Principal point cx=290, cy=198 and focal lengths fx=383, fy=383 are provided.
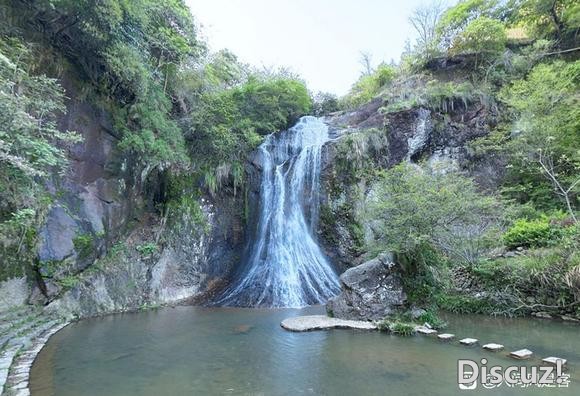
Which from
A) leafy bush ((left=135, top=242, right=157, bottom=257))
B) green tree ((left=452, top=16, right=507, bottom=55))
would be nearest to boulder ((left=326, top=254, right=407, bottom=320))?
leafy bush ((left=135, top=242, right=157, bottom=257))

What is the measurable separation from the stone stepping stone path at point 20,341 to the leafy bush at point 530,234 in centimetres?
1078

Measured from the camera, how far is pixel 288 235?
44.4 feet

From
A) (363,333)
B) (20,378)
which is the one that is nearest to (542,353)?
(363,333)

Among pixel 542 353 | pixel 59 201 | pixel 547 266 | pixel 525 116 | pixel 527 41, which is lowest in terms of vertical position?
pixel 542 353

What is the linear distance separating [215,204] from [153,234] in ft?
8.74

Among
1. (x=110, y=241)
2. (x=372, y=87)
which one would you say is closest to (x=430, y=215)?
(x=110, y=241)

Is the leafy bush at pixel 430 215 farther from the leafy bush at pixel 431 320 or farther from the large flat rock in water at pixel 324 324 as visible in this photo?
the large flat rock in water at pixel 324 324

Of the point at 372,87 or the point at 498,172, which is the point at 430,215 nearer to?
the point at 498,172

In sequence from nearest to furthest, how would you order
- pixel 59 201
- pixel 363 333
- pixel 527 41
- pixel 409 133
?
1. pixel 363 333
2. pixel 59 201
3. pixel 409 133
4. pixel 527 41

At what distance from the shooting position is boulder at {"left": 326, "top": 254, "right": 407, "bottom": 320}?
8039 mm

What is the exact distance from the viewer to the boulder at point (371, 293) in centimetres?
804

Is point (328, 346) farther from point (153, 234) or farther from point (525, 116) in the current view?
point (525, 116)

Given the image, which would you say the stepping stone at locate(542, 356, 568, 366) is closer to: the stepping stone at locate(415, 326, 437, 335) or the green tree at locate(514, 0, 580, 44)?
the stepping stone at locate(415, 326, 437, 335)

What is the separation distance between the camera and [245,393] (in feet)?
14.3
